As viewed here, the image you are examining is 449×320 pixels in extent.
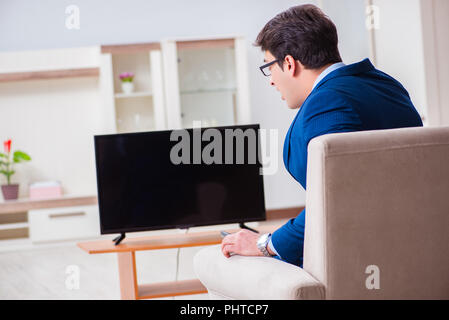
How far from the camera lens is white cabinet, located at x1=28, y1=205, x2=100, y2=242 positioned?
4.80 m

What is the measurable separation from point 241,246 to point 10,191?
3953 millimetres

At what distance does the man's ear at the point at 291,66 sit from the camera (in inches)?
60.2

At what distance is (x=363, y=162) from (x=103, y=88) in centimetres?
405

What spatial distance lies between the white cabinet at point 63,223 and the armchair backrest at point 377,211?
12.8ft

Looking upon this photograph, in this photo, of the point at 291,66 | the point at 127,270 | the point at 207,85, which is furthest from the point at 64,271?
the point at 291,66

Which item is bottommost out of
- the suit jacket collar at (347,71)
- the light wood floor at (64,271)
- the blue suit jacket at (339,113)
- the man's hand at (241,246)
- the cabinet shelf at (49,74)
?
the light wood floor at (64,271)

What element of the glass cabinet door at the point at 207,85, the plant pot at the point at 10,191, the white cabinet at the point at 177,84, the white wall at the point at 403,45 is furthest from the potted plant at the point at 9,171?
the white wall at the point at 403,45

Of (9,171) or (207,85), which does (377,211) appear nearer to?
(207,85)

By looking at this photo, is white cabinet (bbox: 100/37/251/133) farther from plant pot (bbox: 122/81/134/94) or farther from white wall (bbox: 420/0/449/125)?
white wall (bbox: 420/0/449/125)

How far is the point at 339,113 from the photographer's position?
4.25 ft

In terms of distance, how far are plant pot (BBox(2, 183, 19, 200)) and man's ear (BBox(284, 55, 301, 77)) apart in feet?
12.9

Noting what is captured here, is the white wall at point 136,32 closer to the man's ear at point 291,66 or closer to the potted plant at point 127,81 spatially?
the potted plant at point 127,81

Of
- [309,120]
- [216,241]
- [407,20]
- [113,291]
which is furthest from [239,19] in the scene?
[309,120]
